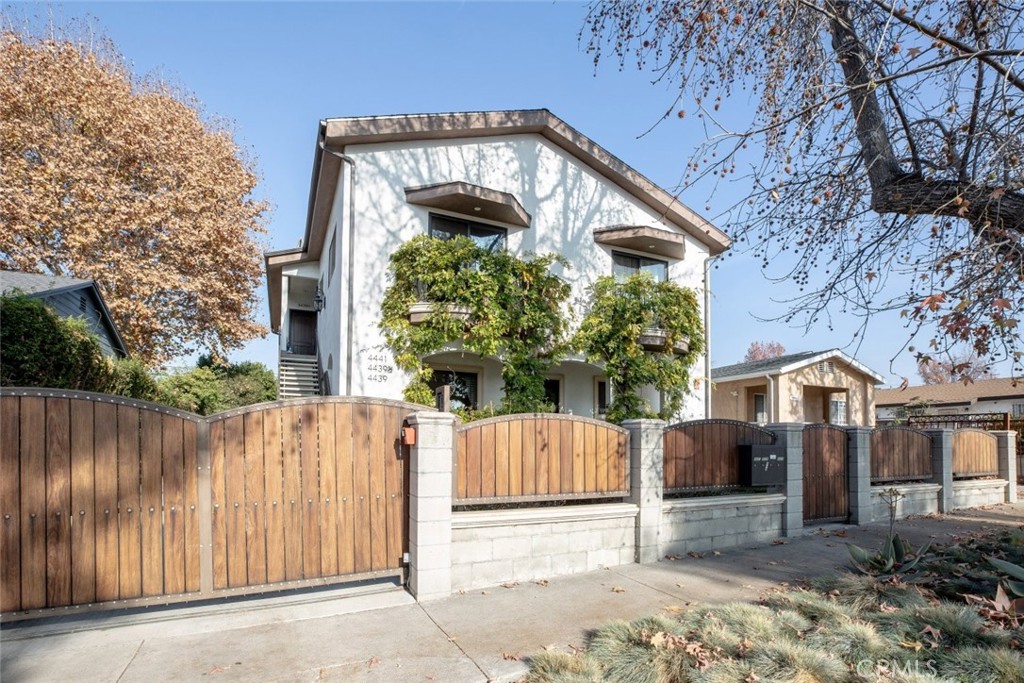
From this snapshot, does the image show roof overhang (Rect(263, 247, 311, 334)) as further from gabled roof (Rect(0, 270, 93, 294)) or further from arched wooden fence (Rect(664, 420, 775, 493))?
arched wooden fence (Rect(664, 420, 775, 493))

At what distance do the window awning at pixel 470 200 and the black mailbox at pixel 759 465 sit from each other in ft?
20.3

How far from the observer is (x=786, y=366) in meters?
18.7

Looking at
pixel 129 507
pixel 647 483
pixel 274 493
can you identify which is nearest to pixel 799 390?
pixel 647 483

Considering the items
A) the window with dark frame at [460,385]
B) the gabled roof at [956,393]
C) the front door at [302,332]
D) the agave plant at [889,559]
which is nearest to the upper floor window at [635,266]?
the window with dark frame at [460,385]

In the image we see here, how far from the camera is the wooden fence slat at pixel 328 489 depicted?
17.7 ft

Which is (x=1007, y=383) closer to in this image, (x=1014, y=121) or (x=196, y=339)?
(x=1014, y=121)

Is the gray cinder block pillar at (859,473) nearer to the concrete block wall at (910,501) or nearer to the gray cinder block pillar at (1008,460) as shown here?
the concrete block wall at (910,501)

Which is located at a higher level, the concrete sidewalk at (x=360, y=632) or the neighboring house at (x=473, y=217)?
the neighboring house at (x=473, y=217)

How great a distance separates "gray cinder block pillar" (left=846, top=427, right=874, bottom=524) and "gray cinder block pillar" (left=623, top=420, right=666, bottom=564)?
15.0 ft

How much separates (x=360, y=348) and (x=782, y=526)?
7637 mm

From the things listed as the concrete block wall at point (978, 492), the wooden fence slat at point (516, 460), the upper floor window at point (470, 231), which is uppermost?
the upper floor window at point (470, 231)

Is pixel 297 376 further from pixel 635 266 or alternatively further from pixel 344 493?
pixel 344 493

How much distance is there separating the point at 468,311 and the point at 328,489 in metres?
5.07

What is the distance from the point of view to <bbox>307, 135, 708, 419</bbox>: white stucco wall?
9938 millimetres
